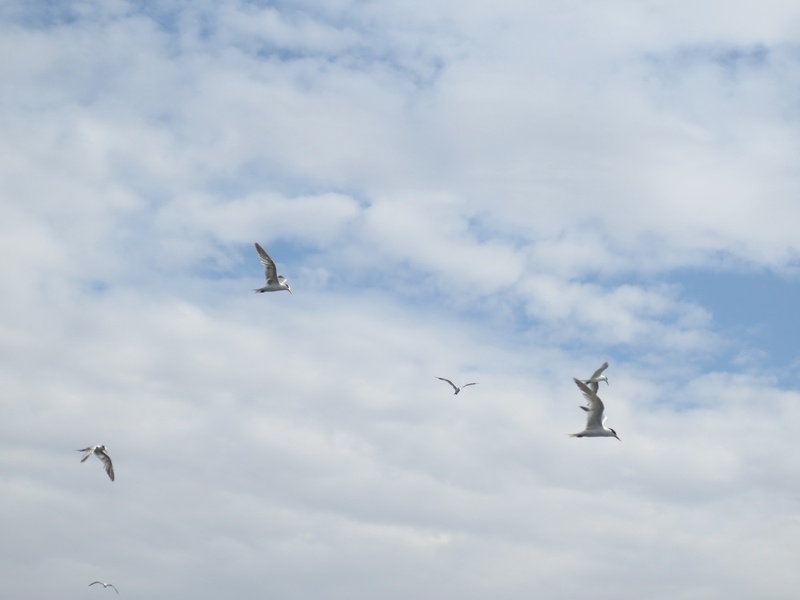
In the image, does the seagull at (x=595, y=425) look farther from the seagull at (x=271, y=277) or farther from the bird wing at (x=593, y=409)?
the seagull at (x=271, y=277)

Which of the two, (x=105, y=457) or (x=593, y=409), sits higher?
(x=593, y=409)

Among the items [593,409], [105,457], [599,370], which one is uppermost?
[599,370]

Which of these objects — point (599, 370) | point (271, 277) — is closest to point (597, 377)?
point (599, 370)

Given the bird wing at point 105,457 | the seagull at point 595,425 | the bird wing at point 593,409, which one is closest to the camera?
the bird wing at point 593,409

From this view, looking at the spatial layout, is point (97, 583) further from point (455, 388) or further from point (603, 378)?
point (603, 378)

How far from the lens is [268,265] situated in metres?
116

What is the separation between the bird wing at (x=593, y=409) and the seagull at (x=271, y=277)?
36.1 meters

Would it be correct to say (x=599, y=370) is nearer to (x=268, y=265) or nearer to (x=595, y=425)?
(x=595, y=425)

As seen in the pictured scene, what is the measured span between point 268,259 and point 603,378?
36.3 metres

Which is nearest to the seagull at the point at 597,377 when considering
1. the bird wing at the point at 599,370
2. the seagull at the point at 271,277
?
the bird wing at the point at 599,370

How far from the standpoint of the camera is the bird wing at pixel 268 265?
11562 centimetres

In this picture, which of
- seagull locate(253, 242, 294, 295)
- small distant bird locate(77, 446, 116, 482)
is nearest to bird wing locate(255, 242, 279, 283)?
seagull locate(253, 242, 294, 295)

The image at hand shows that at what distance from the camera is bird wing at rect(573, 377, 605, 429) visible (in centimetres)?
8812

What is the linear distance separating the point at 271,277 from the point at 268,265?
163 centimetres
